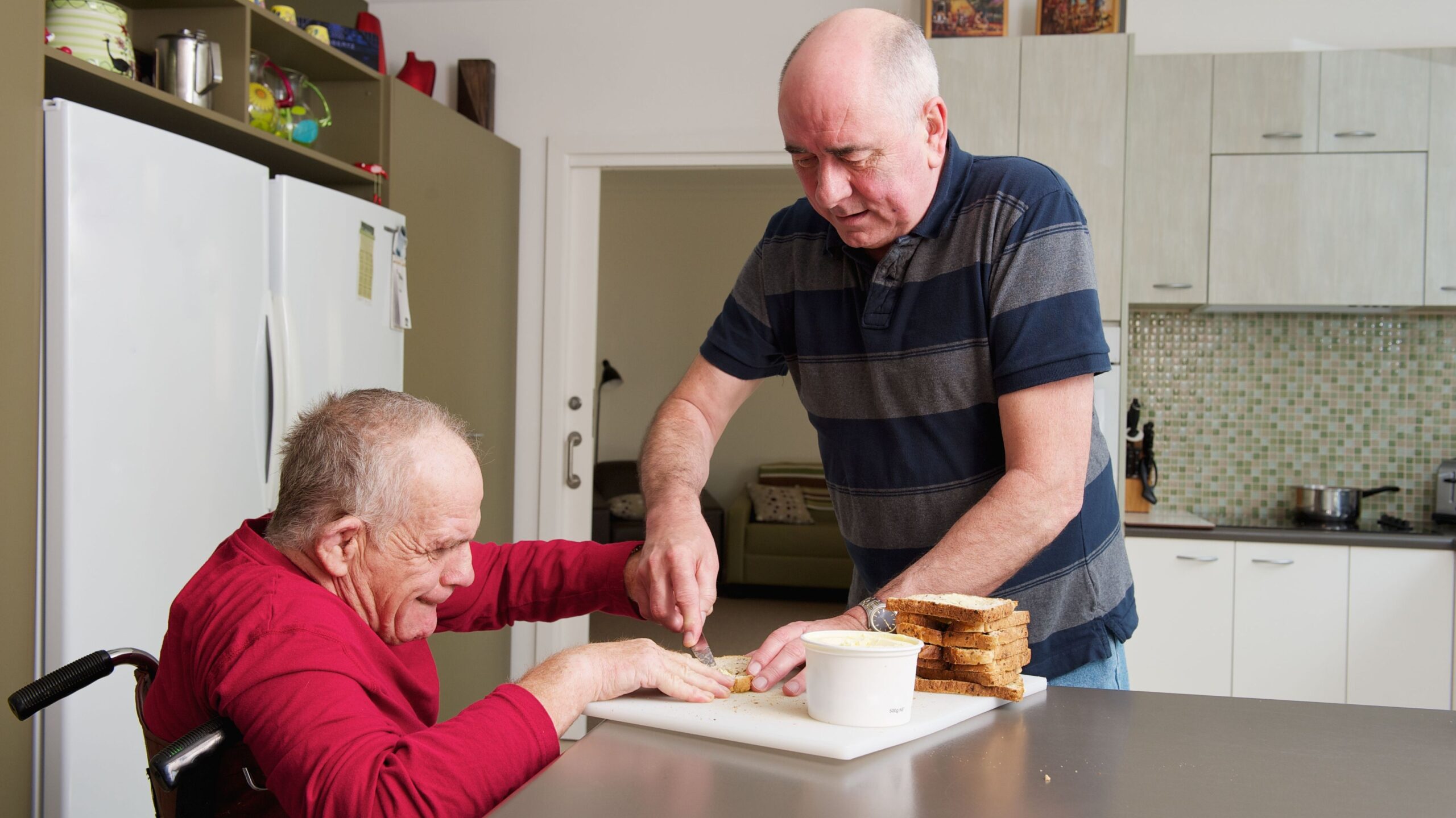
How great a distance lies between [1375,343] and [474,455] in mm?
3744

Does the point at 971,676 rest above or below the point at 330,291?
below

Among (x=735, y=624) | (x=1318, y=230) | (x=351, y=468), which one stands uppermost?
(x=1318, y=230)

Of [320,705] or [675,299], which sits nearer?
[320,705]

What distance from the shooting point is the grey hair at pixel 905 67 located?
4.24 ft

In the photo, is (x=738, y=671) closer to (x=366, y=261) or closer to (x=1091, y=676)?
(x=1091, y=676)

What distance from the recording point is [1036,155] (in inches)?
134

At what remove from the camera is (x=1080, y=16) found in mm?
3477

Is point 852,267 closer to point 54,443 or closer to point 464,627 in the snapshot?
point 464,627

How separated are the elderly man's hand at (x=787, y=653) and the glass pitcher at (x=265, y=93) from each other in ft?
Result: 7.24

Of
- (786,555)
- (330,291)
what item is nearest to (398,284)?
(330,291)

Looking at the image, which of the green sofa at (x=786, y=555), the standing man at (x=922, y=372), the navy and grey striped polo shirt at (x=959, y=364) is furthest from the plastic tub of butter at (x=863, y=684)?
the green sofa at (x=786, y=555)

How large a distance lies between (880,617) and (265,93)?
2395 millimetres

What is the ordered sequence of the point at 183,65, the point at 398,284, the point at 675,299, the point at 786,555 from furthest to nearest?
the point at 675,299
the point at 786,555
the point at 398,284
the point at 183,65

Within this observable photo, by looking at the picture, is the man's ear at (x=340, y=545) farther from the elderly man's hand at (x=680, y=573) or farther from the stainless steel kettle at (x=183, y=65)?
the stainless steel kettle at (x=183, y=65)
